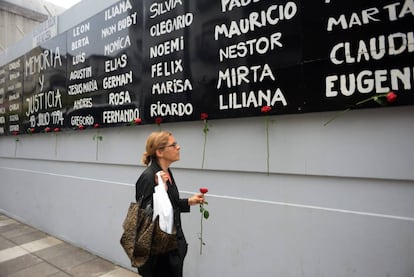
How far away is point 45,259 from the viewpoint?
3.73 meters

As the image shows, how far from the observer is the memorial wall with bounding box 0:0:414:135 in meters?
1.71

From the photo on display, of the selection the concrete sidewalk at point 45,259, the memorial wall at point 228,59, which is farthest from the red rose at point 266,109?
the concrete sidewalk at point 45,259

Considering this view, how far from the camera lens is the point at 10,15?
→ 867 centimetres

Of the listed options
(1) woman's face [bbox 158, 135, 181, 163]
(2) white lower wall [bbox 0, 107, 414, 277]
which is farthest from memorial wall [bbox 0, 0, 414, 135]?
(1) woman's face [bbox 158, 135, 181, 163]

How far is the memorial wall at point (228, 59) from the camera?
1.71 meters

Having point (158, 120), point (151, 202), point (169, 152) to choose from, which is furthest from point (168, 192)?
point (158, 120)

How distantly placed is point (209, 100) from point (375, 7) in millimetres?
1331

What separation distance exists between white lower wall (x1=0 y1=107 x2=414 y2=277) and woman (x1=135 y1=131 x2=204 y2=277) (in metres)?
0.61

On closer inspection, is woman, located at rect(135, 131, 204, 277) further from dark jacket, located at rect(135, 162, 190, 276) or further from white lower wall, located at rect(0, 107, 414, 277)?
white lower wall, located at rect(0, 107, 414, 277)

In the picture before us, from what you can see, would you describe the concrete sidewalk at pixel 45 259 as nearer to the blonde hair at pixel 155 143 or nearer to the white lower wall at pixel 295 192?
the white lower wall at pixel 295 192

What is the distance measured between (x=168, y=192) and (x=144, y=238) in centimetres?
32

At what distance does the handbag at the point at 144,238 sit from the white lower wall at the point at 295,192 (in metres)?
0.80

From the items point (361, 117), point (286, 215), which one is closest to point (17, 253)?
point (286, 215)

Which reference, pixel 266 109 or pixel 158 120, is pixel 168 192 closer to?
pixel 266 109
